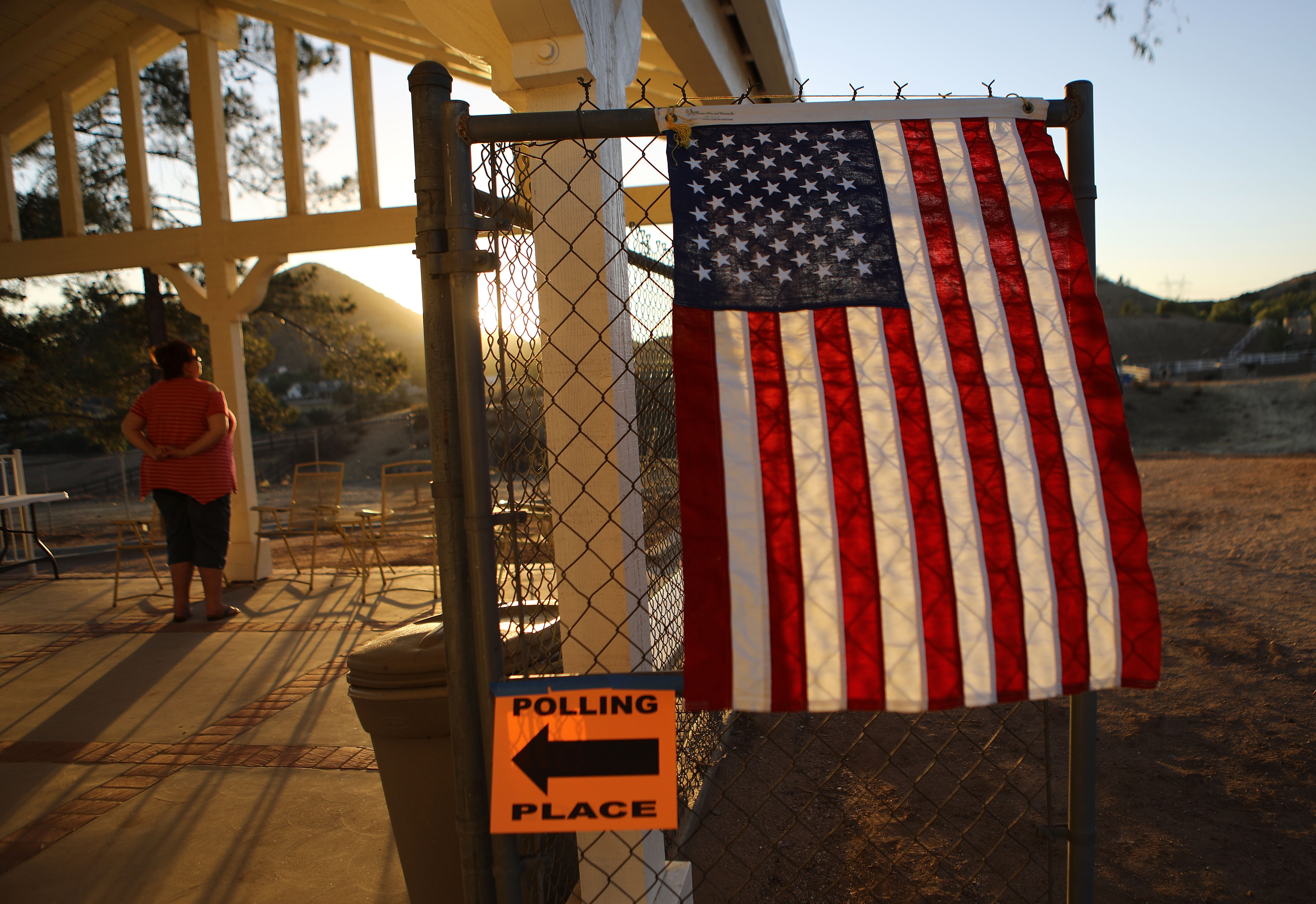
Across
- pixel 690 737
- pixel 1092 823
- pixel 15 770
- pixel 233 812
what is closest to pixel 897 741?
pixel 690 737

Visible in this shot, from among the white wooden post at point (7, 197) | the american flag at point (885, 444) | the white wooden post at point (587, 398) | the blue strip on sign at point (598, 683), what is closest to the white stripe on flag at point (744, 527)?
the american flag at point (885, 444)

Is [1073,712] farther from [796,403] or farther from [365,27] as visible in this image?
[365,27]

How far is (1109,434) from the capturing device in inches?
59.3

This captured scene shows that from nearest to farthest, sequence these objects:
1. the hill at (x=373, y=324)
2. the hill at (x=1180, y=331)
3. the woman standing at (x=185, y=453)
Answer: the woman standing at (x=185, y=453), the hill at (x=1180, y=331), the hill at (x=373, y=324)

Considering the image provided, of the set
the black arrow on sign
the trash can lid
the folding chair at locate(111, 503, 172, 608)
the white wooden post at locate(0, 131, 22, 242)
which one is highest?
the white wooden post at locate(0, 131, 22, 242)

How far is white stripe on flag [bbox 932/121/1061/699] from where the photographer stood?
1.47 metres

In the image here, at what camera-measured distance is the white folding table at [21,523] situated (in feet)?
22.5

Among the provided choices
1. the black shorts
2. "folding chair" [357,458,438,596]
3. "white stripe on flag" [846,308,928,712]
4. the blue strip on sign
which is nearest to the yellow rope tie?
"white stripe on flag" [846,308,928,712]

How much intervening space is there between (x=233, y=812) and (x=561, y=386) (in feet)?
7.77

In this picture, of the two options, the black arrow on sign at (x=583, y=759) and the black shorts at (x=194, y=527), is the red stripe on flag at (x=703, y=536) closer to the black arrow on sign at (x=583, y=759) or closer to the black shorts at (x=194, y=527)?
the black arrow on sign at (x=583, y=759)

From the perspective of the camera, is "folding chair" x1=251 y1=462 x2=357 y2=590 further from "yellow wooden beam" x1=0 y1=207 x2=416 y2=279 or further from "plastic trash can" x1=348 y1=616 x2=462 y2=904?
"plastic trash can" x1=348 y1=616 x2=462 y2=904

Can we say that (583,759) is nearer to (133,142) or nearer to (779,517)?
(779,517)

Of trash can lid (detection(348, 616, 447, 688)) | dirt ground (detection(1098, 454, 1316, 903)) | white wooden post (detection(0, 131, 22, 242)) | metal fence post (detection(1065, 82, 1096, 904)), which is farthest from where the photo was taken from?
white wooden post (detection(0, 131, 22, 242))

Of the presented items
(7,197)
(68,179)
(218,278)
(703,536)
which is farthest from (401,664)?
(7,197)
